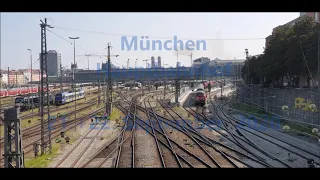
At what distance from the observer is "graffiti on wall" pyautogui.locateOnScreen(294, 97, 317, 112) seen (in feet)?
A: 42.9

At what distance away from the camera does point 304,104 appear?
1420 centimetres

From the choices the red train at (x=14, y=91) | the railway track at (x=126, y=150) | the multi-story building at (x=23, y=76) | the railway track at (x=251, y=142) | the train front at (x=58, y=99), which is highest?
the multi-story building at (x=23, y=76)

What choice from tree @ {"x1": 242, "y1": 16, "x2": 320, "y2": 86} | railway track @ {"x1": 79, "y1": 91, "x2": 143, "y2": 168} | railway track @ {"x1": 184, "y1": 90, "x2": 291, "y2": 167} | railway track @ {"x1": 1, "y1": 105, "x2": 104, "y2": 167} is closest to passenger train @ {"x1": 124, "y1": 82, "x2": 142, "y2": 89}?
tree @ {"x1": 242, "y1": 16, "x2": 320, "y2": 86}

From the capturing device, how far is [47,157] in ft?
33.9

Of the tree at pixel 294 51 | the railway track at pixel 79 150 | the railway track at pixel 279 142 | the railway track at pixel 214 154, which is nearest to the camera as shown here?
the railway track at pixel 214 154

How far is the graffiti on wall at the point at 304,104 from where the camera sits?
13.1 meters

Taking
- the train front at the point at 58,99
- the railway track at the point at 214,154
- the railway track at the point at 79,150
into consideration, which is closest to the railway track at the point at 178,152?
the railway track at the point at 214,154

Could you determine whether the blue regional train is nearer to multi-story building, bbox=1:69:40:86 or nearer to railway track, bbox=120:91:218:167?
multi-story building, bbox=1:69:40:86

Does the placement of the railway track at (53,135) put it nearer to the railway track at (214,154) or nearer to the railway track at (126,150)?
the railway track at (126,150)

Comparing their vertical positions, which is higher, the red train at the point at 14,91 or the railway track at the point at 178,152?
the red train at the point at 14,91

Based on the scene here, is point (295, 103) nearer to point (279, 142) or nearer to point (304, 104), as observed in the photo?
point (304, 104)
